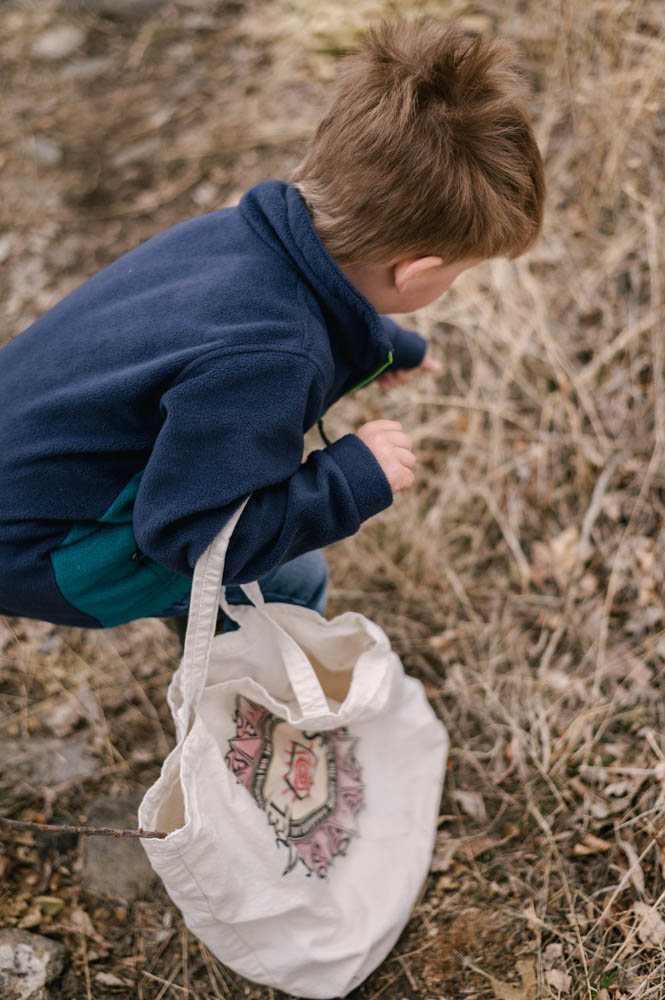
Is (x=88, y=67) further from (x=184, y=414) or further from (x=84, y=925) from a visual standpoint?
(x=84, y=925)

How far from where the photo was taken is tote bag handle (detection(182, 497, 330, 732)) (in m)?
1.45

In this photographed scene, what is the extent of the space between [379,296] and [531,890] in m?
1.51

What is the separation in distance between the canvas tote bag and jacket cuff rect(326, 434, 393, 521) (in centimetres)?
28

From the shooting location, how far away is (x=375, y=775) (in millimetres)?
1970

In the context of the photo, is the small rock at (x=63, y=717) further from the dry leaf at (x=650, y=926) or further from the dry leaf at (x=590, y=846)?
the dry leaf at (x=650, y=926)

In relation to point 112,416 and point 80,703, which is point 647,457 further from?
point 80,703

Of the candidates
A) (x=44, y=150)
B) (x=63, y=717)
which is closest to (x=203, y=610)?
(x=63, y=717)

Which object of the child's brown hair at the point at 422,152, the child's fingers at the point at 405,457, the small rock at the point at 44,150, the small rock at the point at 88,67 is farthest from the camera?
the small rock at the point at 88,67

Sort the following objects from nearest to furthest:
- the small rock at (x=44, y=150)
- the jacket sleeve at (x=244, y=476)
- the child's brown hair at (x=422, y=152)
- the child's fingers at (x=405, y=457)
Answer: the jacket sleeve at (x=244, y=476) < the child's brown hair at (x=422, y=152) < the child's fingers at (x=405, y=457) < the small rock at (x=44, y=150)

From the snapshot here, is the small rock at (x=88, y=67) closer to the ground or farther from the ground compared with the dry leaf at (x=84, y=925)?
farther from the ground

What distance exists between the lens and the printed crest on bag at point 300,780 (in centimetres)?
173

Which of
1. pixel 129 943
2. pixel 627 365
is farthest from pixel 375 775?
pixel 627 365

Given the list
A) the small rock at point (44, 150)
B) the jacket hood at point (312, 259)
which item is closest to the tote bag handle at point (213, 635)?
the jacket hood at point (312, 259)

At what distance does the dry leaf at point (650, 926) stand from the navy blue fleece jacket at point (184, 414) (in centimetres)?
113
